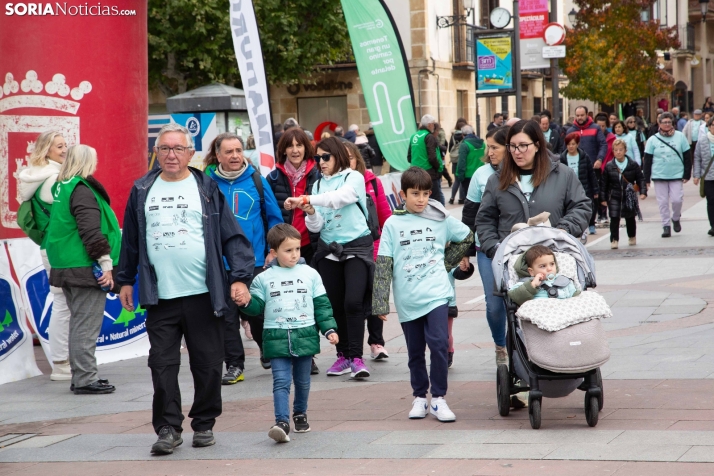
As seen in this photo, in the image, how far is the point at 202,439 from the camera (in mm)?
6223

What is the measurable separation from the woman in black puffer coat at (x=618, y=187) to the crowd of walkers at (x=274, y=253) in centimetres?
760

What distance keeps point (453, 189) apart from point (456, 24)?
496 inches

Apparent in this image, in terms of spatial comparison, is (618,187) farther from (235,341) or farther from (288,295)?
(288,295)

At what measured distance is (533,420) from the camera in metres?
6.20

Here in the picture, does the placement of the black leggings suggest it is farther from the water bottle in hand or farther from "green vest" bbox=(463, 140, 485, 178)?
"green vest" bbox=(463, 140, 485, 178)

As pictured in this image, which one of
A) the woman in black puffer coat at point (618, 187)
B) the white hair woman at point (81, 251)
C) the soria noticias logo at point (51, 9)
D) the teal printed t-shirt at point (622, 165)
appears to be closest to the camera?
the white hair woman at point (81, 251)

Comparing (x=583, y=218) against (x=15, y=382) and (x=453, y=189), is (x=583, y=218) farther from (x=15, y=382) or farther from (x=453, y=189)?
(x=453, y=189)

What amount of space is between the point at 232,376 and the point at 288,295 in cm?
211

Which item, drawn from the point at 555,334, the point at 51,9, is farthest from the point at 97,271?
the point at 555,334

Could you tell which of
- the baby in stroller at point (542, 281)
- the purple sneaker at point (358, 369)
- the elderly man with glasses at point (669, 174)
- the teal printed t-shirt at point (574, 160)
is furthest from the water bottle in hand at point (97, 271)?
the elderly man with glasses at point (669, 174)

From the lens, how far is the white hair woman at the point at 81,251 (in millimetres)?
8016

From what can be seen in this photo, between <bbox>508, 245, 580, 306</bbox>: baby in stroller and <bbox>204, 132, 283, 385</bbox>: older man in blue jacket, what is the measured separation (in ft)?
8.38

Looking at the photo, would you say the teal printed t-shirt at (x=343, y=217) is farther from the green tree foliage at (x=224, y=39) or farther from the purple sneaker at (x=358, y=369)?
the green tree foliage at (x=224, y=39)

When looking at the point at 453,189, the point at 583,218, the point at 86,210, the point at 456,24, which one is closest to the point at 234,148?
the point at 86,210
